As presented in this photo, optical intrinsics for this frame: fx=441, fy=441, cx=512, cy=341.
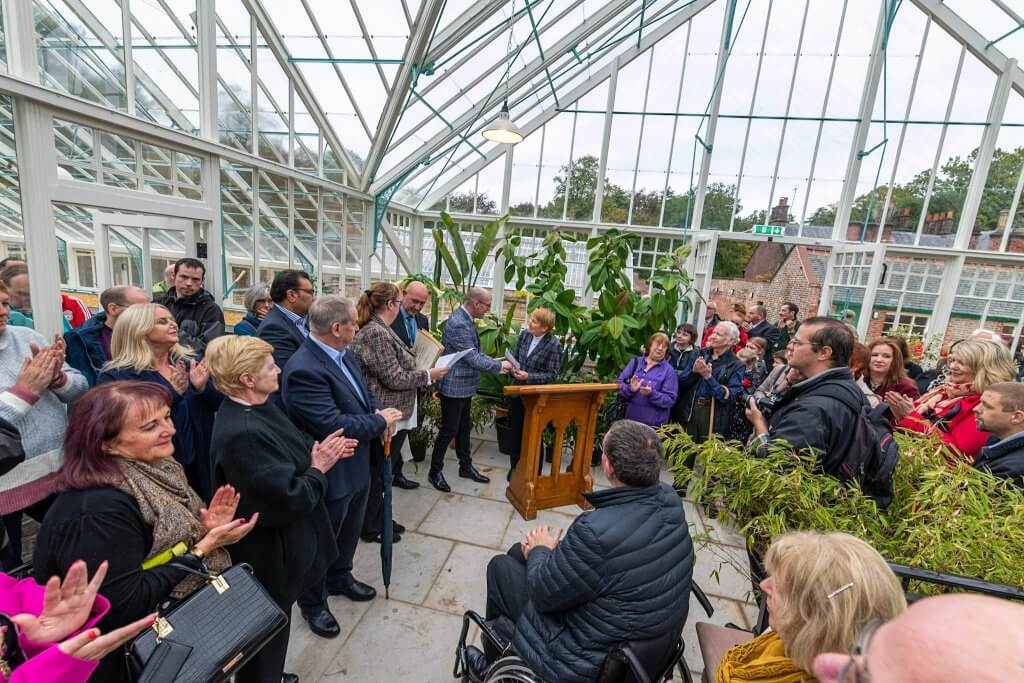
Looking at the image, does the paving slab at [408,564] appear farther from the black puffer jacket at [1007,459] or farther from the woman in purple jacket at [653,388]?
the black puffer jacket at [1007,459]

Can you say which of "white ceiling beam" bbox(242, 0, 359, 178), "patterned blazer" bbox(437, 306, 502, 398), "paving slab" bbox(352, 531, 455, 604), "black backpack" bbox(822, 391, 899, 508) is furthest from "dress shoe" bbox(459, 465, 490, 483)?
"white ceiling beam" bbox(242, 0, 359, 178)

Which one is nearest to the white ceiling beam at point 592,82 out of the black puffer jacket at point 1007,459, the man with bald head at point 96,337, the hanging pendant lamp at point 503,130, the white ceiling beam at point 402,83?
the white ceiling beam at point 402,83

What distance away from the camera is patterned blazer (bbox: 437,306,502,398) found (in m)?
3.48

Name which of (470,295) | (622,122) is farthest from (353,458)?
(622,122)

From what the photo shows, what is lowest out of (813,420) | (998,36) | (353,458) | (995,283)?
(353,458)

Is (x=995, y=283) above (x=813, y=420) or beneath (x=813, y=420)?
above

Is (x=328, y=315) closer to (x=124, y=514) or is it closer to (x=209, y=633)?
(x=124, y=514)

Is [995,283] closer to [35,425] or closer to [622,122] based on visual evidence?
[622,122]

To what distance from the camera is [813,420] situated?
1.79 metres

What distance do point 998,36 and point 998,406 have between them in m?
9.52

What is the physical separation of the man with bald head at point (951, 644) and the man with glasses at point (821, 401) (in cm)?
124

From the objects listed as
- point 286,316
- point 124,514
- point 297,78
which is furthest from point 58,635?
point 297,78

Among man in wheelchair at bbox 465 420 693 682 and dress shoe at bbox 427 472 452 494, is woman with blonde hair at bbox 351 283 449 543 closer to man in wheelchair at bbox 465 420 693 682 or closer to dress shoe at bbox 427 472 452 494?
dress shoe at bbox 427 472 452 494

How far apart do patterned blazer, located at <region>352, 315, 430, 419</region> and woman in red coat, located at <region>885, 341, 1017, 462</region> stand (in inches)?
108
